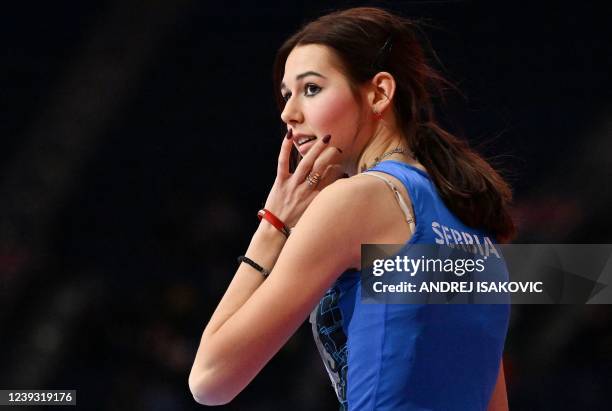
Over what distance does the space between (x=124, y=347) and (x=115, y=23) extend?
122 cm

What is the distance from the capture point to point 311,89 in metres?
1.43

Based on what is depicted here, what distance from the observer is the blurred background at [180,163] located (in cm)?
311

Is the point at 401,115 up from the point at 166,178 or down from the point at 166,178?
up

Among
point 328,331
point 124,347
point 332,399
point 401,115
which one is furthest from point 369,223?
Answer: point 124,347

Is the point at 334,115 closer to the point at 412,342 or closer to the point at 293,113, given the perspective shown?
the point at 293,113

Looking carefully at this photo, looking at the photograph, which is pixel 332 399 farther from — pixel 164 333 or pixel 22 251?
pixel 22 251

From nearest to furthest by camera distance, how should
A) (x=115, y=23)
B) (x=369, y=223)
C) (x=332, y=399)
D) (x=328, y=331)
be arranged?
1. (x=369, y=223)
2. (x=328, y=331)
3. (x=332, y=399)
4. (x=115, y=23)

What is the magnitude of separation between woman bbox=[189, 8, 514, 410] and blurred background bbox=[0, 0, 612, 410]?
162 cm

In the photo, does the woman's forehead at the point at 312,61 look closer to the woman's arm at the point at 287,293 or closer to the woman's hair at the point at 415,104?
the woman's hair at the point at 415,104

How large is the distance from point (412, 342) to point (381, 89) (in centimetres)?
46

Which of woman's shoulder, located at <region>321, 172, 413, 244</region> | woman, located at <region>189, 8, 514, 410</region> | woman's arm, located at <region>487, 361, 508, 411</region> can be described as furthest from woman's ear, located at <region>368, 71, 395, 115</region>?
woman's arm, located at <region>487, 361, 508, 411</region>

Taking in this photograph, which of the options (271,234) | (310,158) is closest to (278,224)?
(271,234)

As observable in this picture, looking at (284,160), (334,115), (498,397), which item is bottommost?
(498,397)

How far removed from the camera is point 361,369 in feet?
4.01
